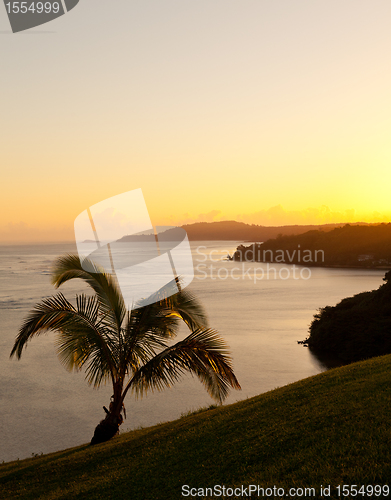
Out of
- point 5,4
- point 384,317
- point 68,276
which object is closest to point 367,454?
point 68,276

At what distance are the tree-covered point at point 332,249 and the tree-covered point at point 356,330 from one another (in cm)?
8274

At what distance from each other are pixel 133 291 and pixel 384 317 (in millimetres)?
20611

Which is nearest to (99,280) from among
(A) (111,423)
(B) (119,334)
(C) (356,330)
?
(B) (119,334)

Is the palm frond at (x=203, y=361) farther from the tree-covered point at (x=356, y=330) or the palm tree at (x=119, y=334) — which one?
the tree-covered point at (x=356, y=330)

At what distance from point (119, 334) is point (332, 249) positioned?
11613 cm

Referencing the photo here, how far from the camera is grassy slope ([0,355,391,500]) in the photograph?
4.50m

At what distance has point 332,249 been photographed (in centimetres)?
11781

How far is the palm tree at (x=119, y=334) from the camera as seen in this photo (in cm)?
854

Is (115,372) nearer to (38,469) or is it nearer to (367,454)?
(38,469)

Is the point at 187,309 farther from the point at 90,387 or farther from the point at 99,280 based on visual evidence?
the point at 90,387

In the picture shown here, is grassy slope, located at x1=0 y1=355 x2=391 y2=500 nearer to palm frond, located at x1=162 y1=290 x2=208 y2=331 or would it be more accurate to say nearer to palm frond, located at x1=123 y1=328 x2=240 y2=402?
palm frond, located at x1=123 y1=328 x2=240 y2=402

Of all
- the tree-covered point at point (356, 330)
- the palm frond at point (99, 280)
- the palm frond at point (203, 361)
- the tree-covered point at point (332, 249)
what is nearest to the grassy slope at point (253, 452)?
the palm frond at point (203, 361)

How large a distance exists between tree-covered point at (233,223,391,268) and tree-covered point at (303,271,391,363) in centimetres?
8274

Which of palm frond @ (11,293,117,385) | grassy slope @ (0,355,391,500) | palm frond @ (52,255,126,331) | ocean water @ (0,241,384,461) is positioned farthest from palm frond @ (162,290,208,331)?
ocean water @ (0,241,384,461)
